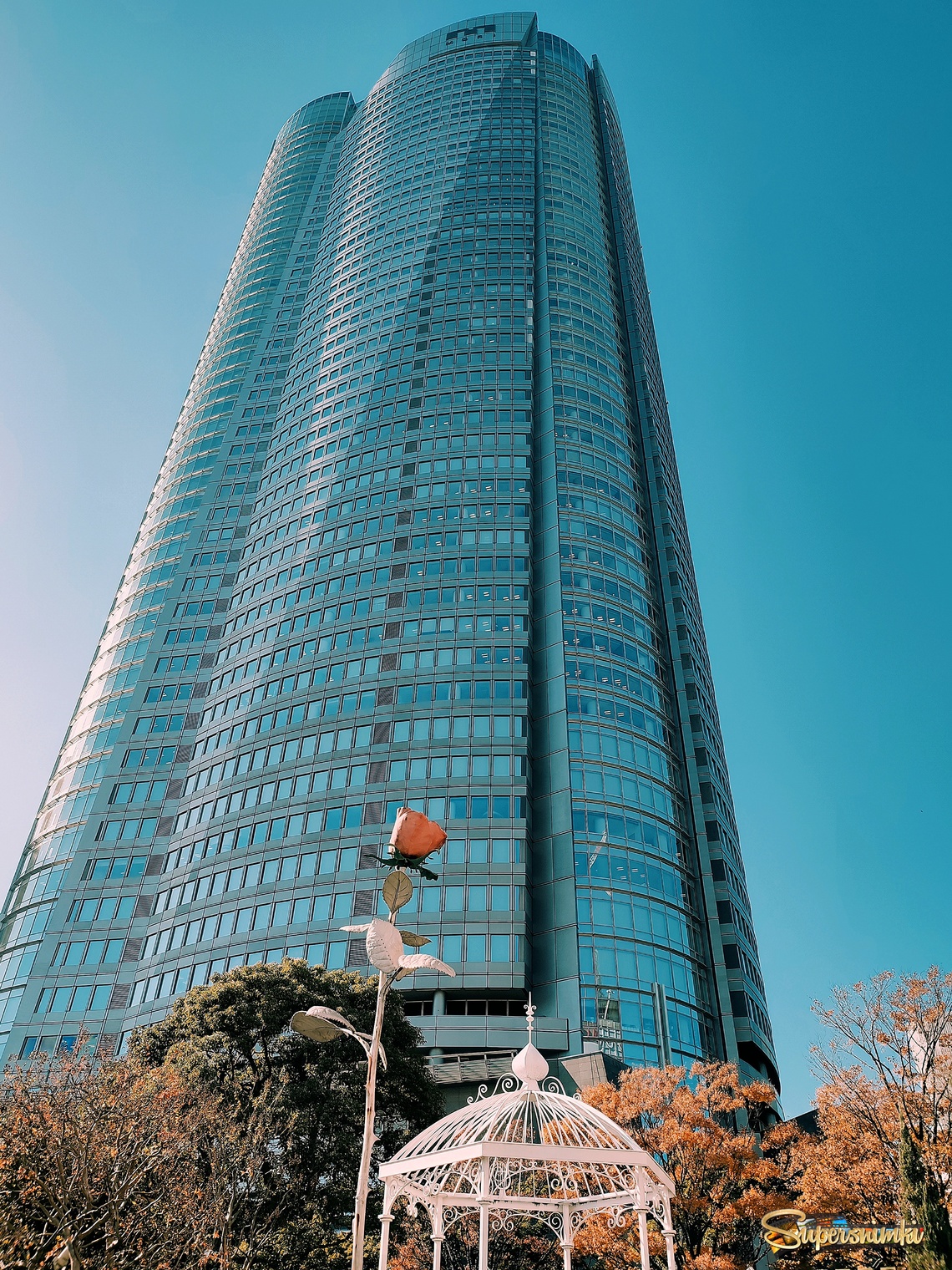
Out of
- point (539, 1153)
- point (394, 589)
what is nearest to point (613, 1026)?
point (394, 589)

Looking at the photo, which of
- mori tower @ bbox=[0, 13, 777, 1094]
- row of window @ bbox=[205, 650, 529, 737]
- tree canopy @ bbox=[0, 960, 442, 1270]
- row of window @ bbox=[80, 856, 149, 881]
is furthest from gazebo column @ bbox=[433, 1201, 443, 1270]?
row of window @ bbox=[80, 856, 149, 881]

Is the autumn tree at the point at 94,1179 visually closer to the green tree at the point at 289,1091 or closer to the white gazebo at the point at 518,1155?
the green tree at the point at 289,1091

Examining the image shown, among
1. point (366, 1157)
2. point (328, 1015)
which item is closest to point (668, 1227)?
point (366, 1157)

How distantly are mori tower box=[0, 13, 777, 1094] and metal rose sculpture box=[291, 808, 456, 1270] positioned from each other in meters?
44.7

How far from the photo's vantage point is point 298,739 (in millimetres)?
66688

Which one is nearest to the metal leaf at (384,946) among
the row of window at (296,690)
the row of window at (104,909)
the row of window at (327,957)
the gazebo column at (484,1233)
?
the gazebo column at (484,1233)

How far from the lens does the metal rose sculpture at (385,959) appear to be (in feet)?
22.3

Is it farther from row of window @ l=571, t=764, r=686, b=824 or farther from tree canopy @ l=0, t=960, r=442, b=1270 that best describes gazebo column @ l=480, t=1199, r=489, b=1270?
row of window @ l=571, t=764, r=686, b=824

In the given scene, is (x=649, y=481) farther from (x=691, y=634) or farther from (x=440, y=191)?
(x=440, y=191)

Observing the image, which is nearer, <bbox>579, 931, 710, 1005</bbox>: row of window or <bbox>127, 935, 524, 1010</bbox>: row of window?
<bbox>579, 931, 710, 1005</bbox>: row of window

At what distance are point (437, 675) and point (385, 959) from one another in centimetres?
5781

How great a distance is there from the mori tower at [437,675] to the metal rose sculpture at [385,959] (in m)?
44.7

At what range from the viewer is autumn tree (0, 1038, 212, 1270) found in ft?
57.6

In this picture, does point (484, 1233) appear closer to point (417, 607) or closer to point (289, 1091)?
point (289, 1091)
